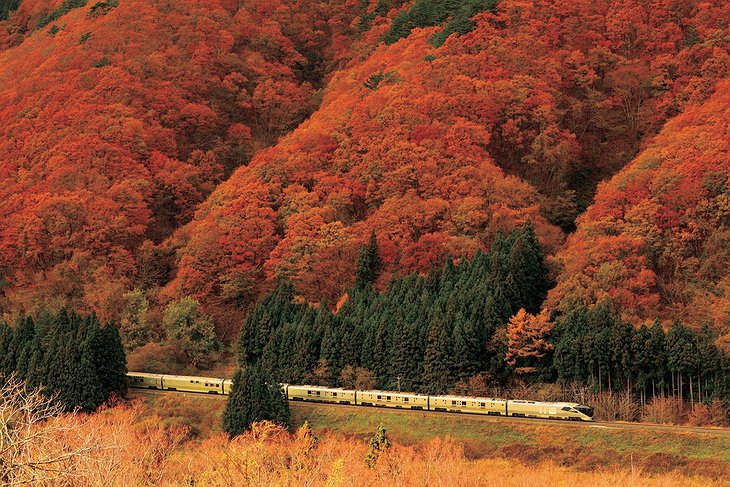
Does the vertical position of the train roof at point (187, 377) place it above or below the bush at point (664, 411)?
above

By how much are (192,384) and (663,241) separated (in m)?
36.5

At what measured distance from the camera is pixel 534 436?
70688mm

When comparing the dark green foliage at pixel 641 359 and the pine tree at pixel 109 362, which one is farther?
the pine tree at pixel 109 362

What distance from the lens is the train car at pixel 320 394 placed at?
79.1 metres

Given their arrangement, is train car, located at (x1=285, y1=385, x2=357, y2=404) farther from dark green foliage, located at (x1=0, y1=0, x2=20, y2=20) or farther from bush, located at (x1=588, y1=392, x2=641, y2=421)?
dark green foliage, located at (x1=0, y1=0, x2=20, y2=20)

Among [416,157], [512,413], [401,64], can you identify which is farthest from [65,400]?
[401,64]

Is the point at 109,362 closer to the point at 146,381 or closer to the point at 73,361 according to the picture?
the point at 73,361

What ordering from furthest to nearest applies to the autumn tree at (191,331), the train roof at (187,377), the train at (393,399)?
the autumn tree at (191,331) → the train roof at (187,377) → the train at (393,399)

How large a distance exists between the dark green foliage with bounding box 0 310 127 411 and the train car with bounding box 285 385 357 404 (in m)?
13.3

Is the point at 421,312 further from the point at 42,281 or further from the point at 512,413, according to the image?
the point at 42,281

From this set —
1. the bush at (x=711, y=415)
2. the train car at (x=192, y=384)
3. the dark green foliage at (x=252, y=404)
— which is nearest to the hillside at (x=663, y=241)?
the bush at (x=711, y=415)

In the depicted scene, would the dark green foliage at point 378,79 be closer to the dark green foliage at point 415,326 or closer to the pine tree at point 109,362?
the dark green foliage at point 415,326

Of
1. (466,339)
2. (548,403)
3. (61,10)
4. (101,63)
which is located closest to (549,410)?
(548,403)

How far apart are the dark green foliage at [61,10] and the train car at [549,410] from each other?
365 feet
